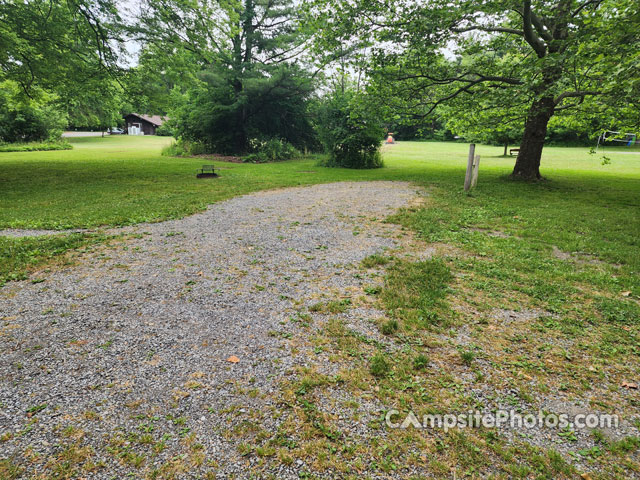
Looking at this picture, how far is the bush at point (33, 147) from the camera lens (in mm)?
24958

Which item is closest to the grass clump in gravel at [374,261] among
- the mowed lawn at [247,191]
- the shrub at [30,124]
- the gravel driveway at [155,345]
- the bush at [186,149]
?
the gravel driveway at [155,345]

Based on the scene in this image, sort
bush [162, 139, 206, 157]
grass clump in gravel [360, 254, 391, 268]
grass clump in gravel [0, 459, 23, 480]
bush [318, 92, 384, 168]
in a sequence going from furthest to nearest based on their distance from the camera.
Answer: bush [162, 139, 206, 157] → bush [318, 92, 384, 168] → grass clump in gravel [360, 254, 391, 268] → grass clump in gravel [0, 459, 23, 480]

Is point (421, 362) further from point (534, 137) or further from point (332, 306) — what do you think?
point (534, 137)

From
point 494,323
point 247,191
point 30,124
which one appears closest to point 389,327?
point 494,323

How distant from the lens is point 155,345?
2.92 m

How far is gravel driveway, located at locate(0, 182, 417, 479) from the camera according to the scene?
6.48 ft

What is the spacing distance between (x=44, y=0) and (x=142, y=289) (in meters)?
14.4

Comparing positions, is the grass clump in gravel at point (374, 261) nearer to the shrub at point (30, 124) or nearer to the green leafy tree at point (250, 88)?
the green leafy tree at point (250, 88)

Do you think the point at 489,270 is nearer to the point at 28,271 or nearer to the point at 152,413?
the point at 152,413

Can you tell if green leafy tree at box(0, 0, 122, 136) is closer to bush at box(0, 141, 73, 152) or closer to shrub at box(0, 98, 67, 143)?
bush at box(0, 141, 73, 152)

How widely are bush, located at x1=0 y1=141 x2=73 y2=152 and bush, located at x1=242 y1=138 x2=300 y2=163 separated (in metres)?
19.0

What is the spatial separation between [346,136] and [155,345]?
14.9 metres

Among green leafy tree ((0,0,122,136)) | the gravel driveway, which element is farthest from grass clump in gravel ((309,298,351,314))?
green leafy tree ((0,0,122,136))

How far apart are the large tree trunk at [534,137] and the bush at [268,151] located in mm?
13150
